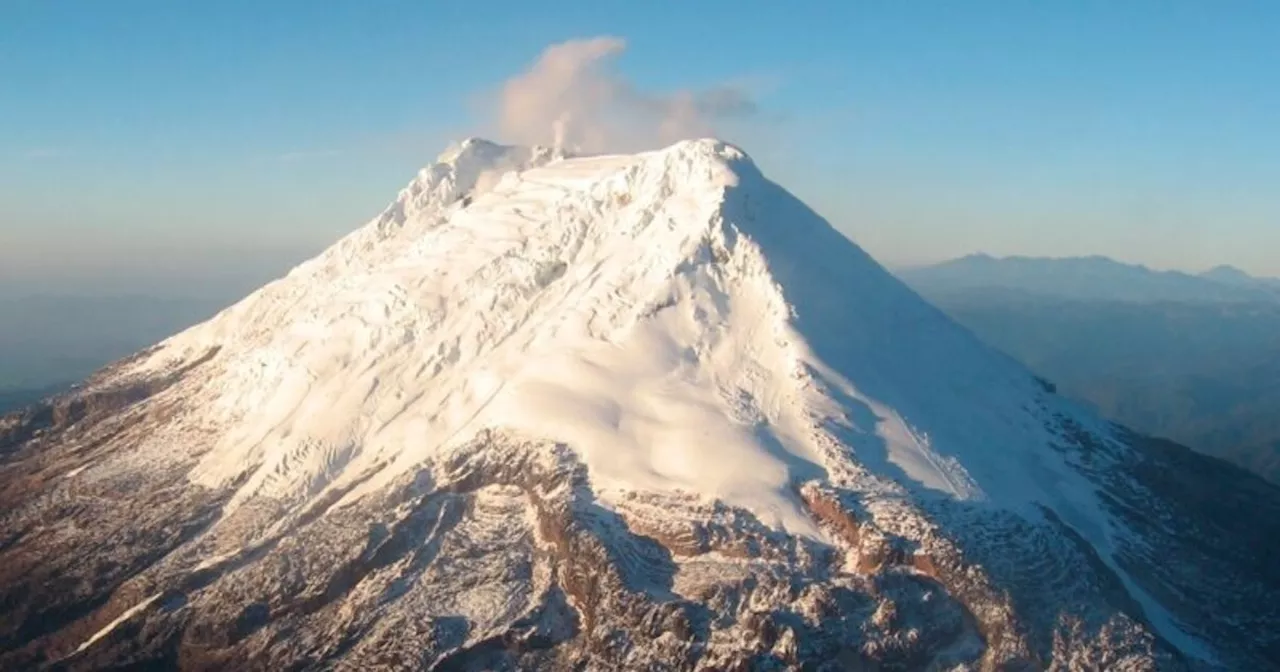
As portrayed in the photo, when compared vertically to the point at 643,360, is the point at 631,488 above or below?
below

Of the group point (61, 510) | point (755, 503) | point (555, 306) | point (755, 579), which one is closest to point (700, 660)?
point (755, 579)

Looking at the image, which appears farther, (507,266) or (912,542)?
(507,266)

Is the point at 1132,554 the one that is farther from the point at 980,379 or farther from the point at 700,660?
the point at 700,660

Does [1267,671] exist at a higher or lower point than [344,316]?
lower

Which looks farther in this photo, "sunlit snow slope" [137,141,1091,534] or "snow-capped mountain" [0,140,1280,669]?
"sunlit snow slope" [137,141,1091,534]

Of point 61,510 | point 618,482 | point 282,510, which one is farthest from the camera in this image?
point 61,510

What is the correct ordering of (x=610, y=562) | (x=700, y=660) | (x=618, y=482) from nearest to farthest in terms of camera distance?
(x=700, y=660), (x=610, y=562), (x=618, y=482)

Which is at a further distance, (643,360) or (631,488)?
(643,360)

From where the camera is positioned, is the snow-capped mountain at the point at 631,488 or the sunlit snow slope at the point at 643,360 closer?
the snow-capped mountain at the point at 631,488
